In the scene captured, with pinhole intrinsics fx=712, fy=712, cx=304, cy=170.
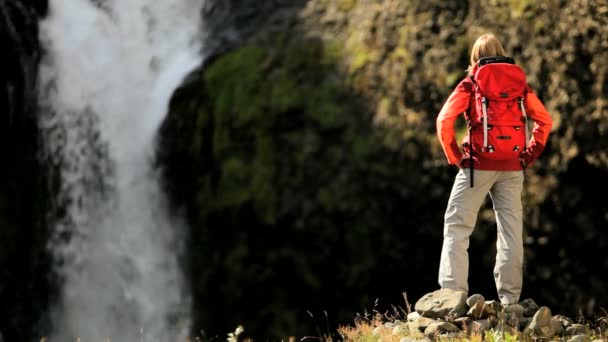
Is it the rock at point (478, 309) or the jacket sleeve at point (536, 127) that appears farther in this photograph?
the jacket sleeve at point (536, 127)

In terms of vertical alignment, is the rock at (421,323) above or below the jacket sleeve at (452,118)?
below

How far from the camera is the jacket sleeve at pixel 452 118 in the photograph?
4863 mm

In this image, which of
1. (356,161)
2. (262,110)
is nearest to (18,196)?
(262,110)

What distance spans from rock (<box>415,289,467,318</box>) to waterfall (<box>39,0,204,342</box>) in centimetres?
640

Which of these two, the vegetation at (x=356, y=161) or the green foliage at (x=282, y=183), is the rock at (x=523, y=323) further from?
the green foliage at (x=282, y=183)

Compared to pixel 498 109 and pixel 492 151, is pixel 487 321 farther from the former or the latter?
pixel 498 109

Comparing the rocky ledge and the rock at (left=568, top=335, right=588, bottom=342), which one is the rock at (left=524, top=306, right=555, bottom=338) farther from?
the rock at (left=568, top=335, right=588, bottom=342)

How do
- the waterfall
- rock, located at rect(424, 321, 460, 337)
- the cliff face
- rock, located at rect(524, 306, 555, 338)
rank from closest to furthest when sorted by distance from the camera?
rock, located at rect(524, 306, 555, 338) → rock, located at rect(424, 321, 460, 337) → the waterfall → the cliff face

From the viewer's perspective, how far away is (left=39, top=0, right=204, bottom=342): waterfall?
36.4 feet

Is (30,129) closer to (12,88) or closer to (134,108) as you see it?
(12,88)

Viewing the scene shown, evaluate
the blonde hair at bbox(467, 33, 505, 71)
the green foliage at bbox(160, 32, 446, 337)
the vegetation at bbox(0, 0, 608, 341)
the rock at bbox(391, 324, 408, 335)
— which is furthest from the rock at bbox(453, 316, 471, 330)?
the green foliage at bbox(160, 32, 446, 337)

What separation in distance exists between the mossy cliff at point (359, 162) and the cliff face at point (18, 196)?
2.73m

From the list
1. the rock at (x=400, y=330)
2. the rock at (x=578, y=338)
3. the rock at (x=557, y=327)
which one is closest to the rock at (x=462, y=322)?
the rock at (x=400, y=330)

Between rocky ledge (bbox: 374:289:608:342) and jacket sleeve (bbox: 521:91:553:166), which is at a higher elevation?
jacket sleeve (bbox: 521:91:553:166)
